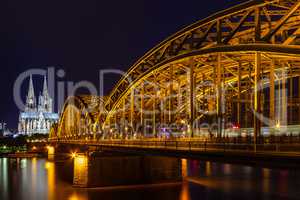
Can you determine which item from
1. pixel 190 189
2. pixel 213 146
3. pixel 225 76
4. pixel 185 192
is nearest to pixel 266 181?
pixel 190 189

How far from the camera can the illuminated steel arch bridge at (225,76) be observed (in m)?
29.0

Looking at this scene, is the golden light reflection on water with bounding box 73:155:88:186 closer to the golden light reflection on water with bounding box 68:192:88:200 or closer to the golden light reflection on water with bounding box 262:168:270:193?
the golden light reflection on water with bounding box 68:192:88:200

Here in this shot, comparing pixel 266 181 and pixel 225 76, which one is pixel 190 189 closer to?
pixel 266 181

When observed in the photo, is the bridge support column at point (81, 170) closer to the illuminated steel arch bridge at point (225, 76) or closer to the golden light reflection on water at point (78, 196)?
the golden light reflection on water at point (78, 196)

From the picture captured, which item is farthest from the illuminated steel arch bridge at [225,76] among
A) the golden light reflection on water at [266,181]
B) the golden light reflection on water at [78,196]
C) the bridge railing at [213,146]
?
the golden light reflection on water at [78,196]

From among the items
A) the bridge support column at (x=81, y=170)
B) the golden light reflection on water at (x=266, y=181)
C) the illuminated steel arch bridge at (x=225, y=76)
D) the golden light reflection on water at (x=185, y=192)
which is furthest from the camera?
the bridge support column at (x=81, y=170)

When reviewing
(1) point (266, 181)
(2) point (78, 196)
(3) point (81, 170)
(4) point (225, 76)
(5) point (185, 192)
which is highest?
(4) point (225, 76)

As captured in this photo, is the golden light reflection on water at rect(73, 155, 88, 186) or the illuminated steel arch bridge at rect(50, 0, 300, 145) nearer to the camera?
the illuminated steel arch bridge at rect(50, 0, 300, 145)

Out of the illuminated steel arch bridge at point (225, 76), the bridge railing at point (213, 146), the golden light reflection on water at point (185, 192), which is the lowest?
the golden light reflection on water at point (185, 192)

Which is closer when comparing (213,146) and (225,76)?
(213,146)

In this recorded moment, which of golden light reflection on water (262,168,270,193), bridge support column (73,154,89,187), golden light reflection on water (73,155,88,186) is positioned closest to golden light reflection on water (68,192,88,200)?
bridge support column (73,154,89,187)

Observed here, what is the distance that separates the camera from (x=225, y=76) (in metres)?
49.9

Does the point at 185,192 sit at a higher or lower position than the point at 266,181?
lower

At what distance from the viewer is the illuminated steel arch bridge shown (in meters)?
29.0
